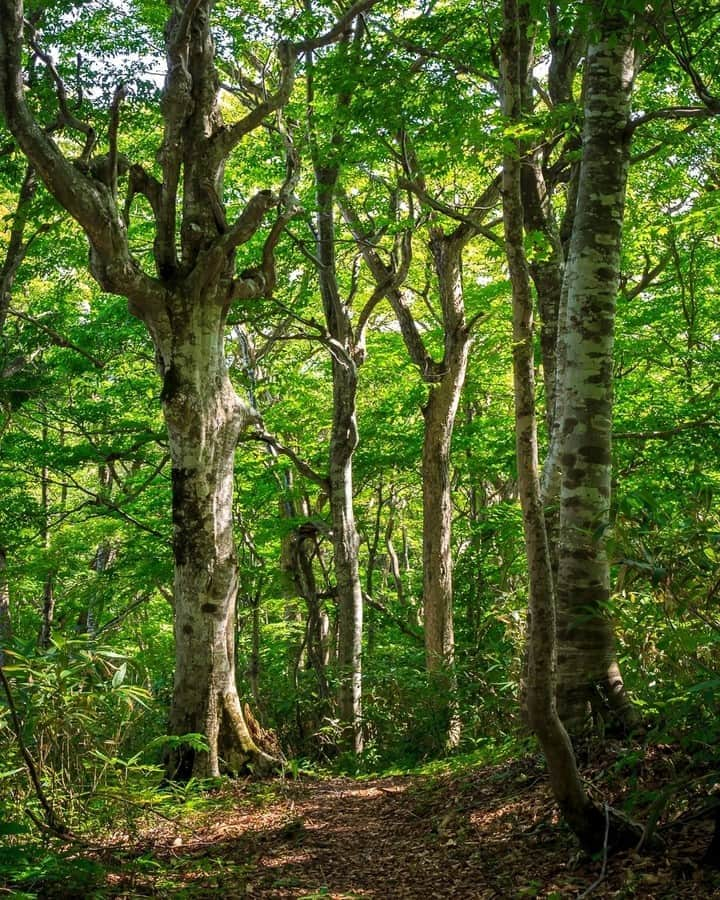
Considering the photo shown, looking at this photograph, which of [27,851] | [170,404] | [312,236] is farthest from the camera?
[312,236]

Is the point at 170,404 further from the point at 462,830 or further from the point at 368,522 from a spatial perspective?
the point at 368,522

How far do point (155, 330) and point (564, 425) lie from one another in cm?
374

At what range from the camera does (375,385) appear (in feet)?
59.6

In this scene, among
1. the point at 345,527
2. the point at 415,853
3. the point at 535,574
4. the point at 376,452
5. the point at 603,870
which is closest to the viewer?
the point at 603,870

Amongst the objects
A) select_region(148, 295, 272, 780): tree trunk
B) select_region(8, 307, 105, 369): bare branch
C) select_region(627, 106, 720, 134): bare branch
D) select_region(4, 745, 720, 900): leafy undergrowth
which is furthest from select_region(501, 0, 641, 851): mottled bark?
select_region(8, 307, 105, 369): bare branch

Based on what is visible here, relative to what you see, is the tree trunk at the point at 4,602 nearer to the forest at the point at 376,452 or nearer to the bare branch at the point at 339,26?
the forest at the point at 376,452

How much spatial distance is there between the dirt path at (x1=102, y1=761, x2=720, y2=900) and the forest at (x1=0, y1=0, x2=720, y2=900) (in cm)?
3

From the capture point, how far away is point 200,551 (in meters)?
6.80

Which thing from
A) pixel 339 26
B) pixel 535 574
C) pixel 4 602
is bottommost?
pixel 4 602

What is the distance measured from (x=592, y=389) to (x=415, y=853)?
9.38 feet

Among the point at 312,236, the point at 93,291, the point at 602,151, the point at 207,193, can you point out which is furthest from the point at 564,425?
the point at 93,291

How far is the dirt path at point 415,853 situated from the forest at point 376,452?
29mm

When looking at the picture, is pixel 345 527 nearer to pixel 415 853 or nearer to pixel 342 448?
pixel 342 448

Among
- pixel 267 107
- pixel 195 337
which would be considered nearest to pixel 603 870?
pixel 195 337
